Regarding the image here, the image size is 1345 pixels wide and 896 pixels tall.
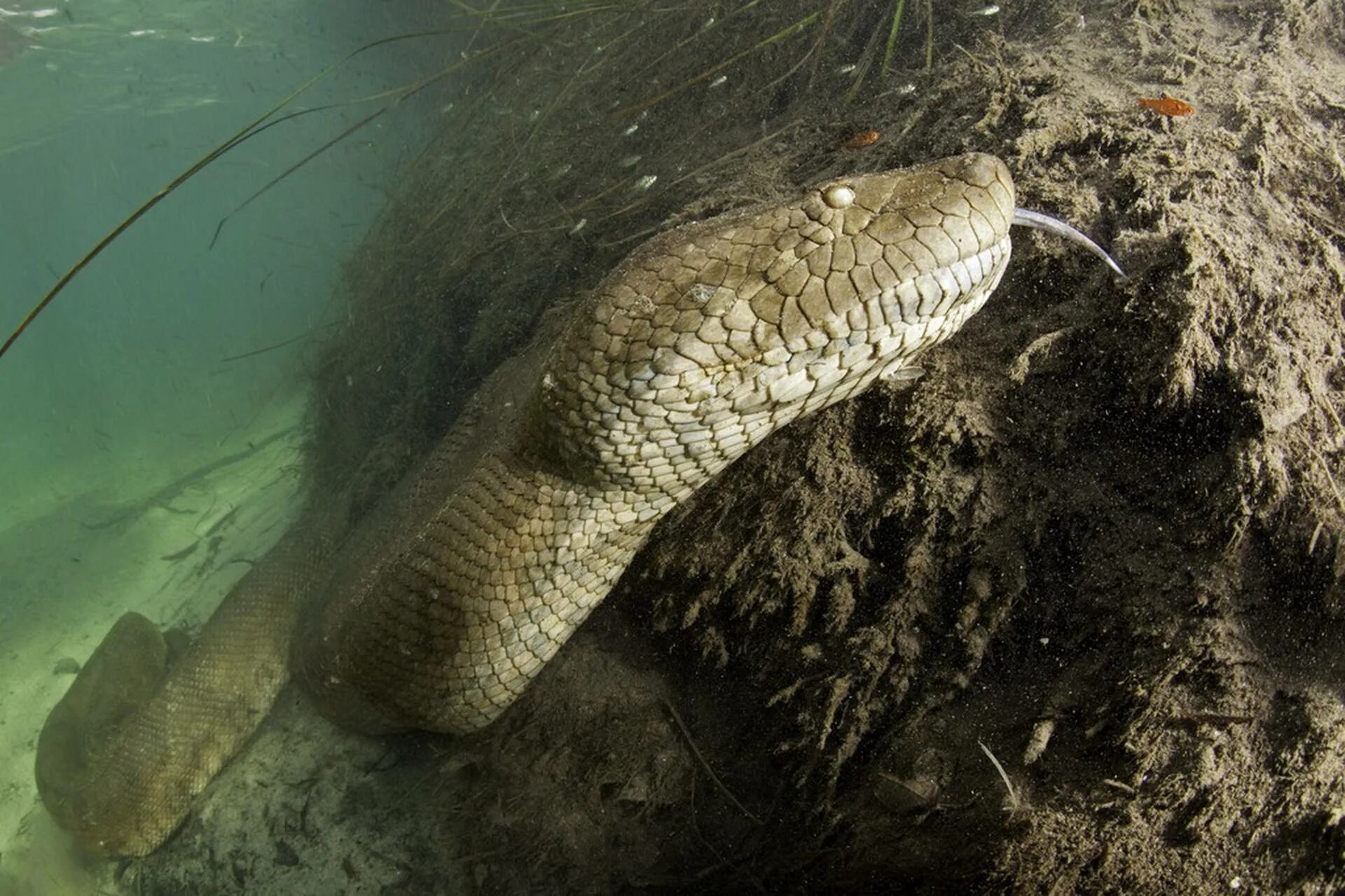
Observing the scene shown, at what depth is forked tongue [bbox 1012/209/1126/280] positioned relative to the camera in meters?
2.04

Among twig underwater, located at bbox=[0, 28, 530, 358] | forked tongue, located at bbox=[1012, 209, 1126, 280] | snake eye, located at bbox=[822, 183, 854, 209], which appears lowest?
forked tongue, located at bbox=[1012, 209, 1126, 280]

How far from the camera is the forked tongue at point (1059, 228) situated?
204cm

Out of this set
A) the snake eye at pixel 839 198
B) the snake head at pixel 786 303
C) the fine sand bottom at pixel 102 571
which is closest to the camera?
the snake head at pixel 786 303

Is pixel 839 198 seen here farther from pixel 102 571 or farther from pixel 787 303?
pixel 102 571

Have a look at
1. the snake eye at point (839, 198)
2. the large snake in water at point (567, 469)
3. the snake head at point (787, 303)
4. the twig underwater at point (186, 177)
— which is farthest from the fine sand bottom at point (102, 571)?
the snake eye at point (839, 198)

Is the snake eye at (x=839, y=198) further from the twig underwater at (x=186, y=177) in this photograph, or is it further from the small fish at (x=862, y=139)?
the twig underwater at (x=186, y=177)

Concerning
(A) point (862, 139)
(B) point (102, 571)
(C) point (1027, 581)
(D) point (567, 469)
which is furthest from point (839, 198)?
(B) point (102, 571)

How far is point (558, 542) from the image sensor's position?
2.86m

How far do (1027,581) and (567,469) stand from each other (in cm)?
169

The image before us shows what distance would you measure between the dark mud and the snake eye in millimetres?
637

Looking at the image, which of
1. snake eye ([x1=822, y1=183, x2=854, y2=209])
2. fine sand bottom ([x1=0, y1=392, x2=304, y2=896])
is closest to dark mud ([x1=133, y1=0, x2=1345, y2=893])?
snake eye ([x1=822, y1=183, x2=854, y2=209])

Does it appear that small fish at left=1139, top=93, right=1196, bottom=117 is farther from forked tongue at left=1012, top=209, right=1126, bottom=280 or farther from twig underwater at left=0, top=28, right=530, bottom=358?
twig underwater at left=0, top=28, right=530, bottom=358

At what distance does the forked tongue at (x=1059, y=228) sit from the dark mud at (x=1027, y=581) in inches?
3.3

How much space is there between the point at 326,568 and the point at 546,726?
2.49 meters
